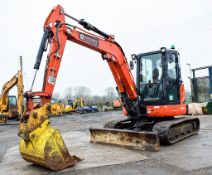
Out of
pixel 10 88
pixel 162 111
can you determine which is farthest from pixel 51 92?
pixel 10 88

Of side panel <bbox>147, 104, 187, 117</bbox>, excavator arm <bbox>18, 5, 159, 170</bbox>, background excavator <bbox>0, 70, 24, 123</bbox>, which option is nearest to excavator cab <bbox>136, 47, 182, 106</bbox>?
side panel <bbox>147, 104, 187, 117</bbox>

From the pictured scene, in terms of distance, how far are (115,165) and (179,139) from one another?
10.4 feet

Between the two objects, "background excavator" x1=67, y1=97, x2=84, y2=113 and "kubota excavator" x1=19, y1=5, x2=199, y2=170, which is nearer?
"kubota excavator" x1=19, y1=5, x2=199, y2=170

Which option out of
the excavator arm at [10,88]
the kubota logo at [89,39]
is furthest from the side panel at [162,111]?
the excavator arm at [10,88]

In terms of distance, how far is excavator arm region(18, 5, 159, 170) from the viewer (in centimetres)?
546

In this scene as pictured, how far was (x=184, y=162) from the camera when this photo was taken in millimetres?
5777

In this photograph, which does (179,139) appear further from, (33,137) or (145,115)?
(33,137)

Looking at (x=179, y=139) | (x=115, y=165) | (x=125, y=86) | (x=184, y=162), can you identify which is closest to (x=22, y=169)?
(x=115, y=165)

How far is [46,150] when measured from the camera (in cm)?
528

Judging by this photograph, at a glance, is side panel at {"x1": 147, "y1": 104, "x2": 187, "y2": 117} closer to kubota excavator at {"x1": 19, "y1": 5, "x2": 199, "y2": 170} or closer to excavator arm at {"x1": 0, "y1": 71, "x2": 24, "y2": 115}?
kubota excavator at {"x1": 19, "y1": 5, "x2": 199, "y2": 170}

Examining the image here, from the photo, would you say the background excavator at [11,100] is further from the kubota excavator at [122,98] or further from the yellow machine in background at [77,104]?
the kubota excavator at [122,98]

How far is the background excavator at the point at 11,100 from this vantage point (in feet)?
66.2

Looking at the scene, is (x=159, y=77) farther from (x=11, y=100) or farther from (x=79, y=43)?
(x=11, y=100)

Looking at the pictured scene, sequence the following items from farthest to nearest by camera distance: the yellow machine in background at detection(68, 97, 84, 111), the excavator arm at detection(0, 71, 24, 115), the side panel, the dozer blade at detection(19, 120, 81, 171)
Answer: the yellow machine in background at detection(68, 97, 84, 111), the excavator arm at detection(0, 71, 24, 115), the side panel, the dozer blade at detection(19, 120, 81, 171)
